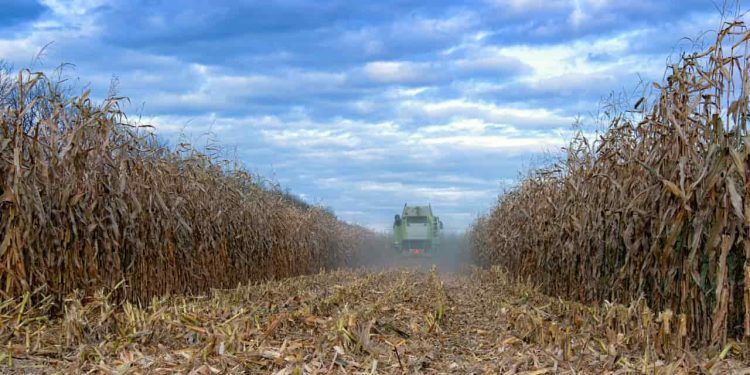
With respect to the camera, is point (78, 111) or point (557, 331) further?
point (78, 111)

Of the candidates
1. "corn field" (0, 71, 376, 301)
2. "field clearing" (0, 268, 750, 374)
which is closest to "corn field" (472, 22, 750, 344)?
"field clearing" (0, 268, 750, 374)

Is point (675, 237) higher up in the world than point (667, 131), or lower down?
lower down

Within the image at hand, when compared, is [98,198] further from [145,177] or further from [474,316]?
[474,316]

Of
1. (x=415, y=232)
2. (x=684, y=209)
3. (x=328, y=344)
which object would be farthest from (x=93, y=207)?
(x=415, y=232)

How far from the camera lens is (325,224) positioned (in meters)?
25.0

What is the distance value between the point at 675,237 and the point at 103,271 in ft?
19.8

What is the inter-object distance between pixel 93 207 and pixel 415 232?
2781cm

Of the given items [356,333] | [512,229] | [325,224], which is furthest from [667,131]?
[325,224]

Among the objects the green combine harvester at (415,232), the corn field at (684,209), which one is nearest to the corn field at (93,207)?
the corn field at (684,209)

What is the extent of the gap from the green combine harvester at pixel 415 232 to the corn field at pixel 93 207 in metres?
22.8

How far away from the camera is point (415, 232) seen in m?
34.8

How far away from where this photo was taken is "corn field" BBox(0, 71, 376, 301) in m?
6.76

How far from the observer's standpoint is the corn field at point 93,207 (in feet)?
22.2

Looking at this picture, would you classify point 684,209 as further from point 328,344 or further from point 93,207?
point 93,207
